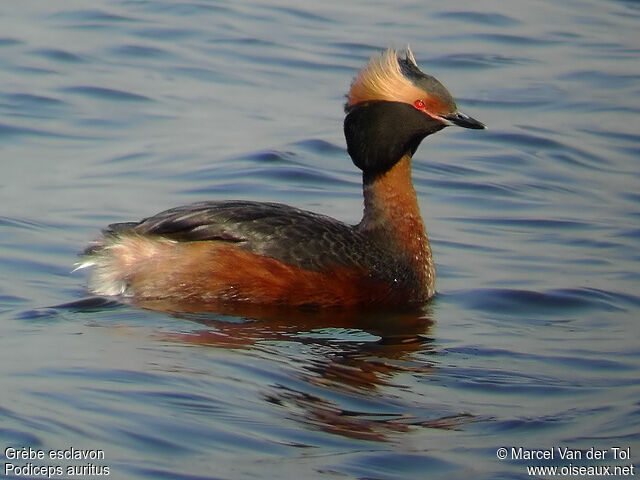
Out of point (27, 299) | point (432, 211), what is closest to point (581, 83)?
point (432, 211)

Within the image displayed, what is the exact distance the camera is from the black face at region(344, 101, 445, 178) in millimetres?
8727

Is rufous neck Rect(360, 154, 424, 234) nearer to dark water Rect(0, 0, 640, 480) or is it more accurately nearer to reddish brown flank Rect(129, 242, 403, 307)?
dark water Rect(0, 0, 640, 480)

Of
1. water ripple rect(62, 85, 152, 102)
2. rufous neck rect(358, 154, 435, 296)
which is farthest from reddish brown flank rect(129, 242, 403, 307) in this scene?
water ripple rect(62, 85, 152, 102)

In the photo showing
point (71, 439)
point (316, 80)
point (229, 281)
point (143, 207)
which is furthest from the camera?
point (316, 80)

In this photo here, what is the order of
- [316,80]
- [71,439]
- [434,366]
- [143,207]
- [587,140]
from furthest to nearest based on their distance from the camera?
[316,80]
[587,140]
[143,207]
[434,366]
[71,439]

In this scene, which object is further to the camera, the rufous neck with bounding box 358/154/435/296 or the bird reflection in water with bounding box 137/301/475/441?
the rufous neck with bounding box 358/154/435/296

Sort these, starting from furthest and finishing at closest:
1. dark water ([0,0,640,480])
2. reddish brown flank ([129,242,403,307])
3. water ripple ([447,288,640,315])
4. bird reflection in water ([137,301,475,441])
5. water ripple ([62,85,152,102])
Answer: water ripple ([62,85,152,102]), water ripple ([447,288,640,315]), reddish brown flank ([129,242,403,307]), bird reflection in water ([137,301,475,441]), dark water ([0,0,640,480])

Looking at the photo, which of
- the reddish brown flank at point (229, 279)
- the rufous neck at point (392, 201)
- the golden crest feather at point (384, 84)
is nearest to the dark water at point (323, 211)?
the reddish brown flank at point (229, 279)

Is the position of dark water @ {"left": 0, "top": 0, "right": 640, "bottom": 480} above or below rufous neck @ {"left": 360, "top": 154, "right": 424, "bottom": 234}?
below

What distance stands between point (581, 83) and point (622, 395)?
808 centimetres

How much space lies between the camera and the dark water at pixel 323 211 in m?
6.32

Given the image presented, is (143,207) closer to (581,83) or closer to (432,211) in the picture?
(432,211)

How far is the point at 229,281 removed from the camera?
8.24m

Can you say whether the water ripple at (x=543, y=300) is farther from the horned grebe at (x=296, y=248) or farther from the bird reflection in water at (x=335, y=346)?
the bird reflection in water at (x=335, y=346)
